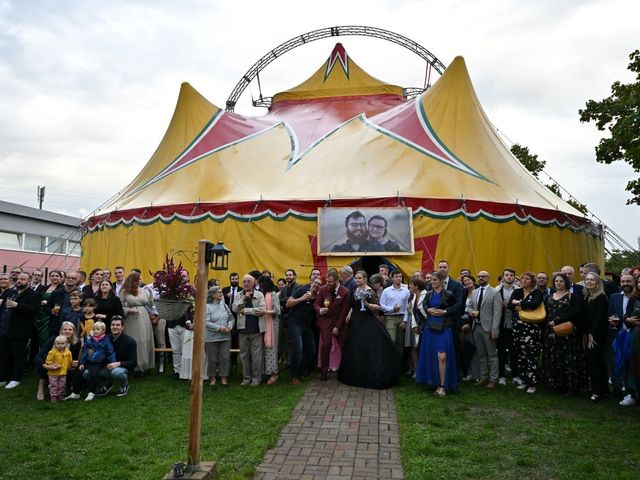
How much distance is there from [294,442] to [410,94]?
1689 centimetres

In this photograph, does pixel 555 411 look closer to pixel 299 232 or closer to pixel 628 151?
pixel 299 232

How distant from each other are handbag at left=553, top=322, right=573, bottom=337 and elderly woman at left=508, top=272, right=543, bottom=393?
1.28ft

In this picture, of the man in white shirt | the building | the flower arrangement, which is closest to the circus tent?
the man in white shirt

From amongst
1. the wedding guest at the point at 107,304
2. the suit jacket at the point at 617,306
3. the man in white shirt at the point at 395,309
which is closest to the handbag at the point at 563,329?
the suit jacket at the point at 617,306

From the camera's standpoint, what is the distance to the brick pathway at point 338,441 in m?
4.09

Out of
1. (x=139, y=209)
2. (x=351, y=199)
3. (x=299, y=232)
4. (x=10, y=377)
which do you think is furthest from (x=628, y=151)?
(x=10, y=377)

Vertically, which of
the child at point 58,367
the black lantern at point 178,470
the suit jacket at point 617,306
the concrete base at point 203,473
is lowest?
the concrete base at point 203,473

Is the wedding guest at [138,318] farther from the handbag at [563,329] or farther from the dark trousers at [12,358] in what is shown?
the handbag at [563,329]

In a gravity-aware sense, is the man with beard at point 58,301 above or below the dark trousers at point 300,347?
above

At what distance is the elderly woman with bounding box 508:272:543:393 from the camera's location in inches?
265

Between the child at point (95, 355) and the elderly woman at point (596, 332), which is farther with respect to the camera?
the child at point (95, 355)

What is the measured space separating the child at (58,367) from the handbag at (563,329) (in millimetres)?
5695

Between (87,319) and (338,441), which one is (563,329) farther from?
(87,319)

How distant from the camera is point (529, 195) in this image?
38.3 ft
